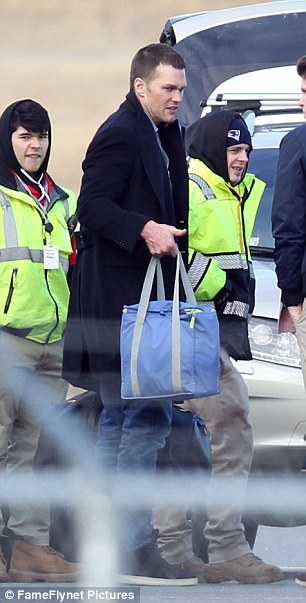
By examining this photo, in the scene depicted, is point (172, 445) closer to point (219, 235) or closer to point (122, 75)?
point (219, 235)

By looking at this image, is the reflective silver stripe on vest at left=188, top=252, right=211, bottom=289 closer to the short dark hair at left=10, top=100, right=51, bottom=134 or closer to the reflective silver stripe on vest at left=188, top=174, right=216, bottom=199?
the reflective silver stripe on vest at left=188, top=174, right=216, bottom=199

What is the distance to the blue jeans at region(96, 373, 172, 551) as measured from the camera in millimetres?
2551

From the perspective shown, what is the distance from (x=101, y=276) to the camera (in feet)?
9.18

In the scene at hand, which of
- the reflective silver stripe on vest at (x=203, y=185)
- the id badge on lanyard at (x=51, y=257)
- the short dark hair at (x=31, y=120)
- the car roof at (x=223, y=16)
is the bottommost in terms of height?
the id badge on lanyard at (x=51, y=257)

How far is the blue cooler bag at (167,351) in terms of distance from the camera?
2.55m

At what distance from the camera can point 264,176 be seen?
412 centimetres

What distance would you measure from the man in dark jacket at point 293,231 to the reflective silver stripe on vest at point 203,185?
207 mm

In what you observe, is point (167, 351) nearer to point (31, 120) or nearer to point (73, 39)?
point (31, 120)

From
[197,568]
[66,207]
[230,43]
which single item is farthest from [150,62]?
[230,43]

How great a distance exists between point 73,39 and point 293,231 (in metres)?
1.56

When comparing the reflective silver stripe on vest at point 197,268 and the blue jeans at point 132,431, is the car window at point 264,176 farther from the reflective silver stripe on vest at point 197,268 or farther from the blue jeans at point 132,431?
the blue jeans at point 132,431

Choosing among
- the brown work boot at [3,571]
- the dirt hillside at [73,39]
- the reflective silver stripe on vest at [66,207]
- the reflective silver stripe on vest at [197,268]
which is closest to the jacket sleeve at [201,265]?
the reflective silver stripe on vest at [197,268]

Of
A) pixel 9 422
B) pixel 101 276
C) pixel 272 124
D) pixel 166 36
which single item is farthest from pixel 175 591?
pixel 166 36

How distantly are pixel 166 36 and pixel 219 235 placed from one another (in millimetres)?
1747
